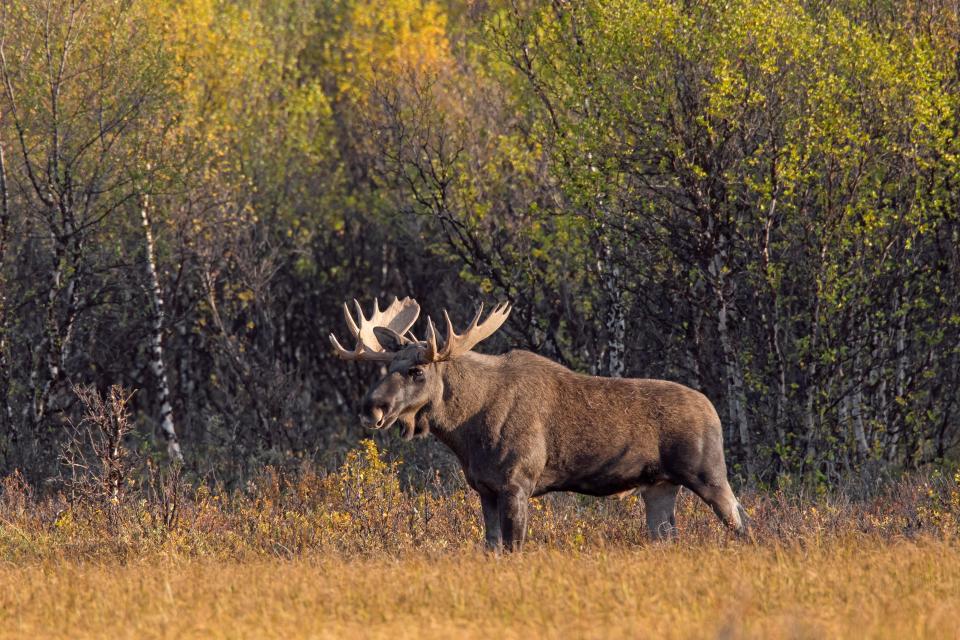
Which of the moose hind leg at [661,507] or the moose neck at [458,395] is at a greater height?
the moose neck at [458,395]

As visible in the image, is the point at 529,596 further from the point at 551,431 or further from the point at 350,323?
the point at 350,323

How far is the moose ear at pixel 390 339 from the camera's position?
11703 millimetres

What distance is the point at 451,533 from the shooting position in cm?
1263

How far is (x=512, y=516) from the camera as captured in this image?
36.2 feet

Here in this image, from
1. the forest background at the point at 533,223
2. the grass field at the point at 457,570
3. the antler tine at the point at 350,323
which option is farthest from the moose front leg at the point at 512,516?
the forest background at the point at 533,223

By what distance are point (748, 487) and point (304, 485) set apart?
5.22 m

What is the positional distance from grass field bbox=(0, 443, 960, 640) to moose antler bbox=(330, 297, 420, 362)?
1.70 m

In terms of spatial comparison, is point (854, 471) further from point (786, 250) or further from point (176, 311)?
point (176, 311)

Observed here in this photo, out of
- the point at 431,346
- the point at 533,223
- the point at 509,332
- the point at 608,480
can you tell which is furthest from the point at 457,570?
the point at 533,223

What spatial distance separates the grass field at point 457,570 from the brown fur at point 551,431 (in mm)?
542

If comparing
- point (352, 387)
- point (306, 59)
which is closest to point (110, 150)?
point (352, 387)

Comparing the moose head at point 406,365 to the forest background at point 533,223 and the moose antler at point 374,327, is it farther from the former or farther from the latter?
the forest background at point 533,223

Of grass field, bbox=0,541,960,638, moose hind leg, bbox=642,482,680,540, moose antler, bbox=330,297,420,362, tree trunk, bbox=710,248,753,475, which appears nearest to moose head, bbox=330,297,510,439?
moose antler, bbox=330,297,420,362

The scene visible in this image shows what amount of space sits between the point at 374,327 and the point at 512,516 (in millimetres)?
2098
